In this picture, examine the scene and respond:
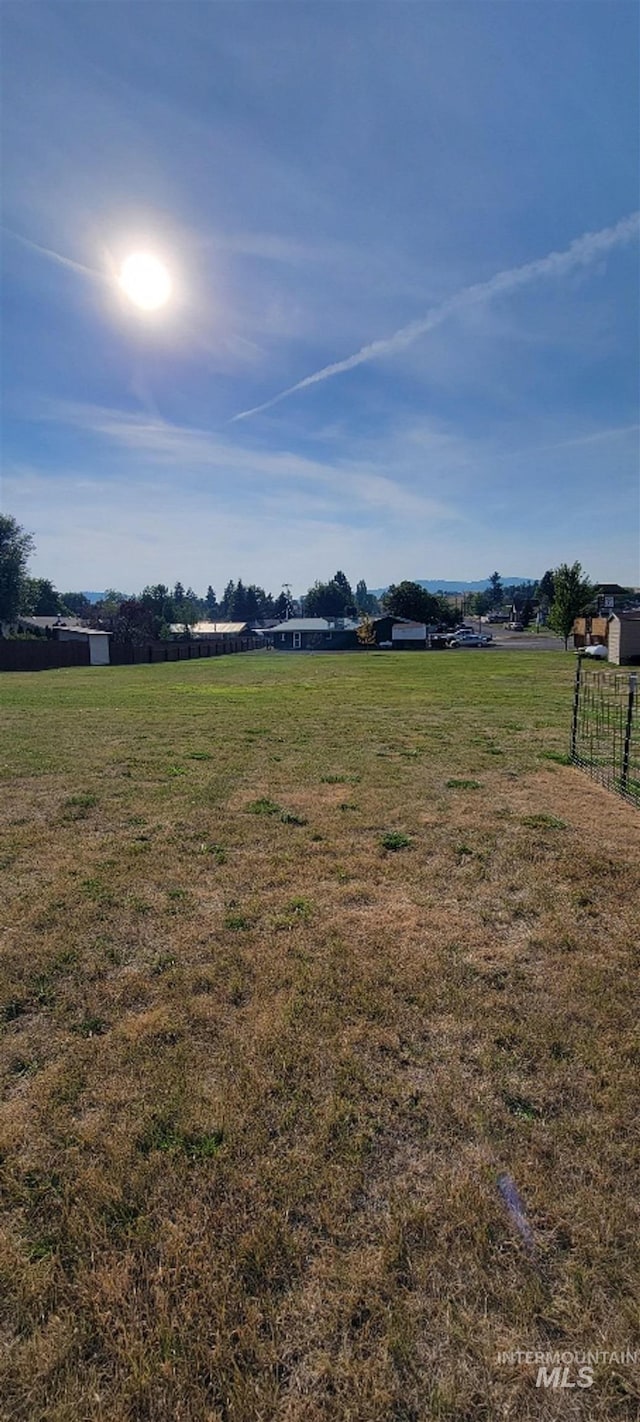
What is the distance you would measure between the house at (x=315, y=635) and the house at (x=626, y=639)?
121ft

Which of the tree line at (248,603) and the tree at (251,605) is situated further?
the tree at (251,605)

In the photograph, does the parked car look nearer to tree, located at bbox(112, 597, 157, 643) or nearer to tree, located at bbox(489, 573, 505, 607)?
tree, located at bbox(112, 597, 157, 643)

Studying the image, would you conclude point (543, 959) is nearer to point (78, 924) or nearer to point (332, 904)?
point (332, 904)

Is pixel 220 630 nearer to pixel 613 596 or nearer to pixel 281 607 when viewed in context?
pixel 281 607

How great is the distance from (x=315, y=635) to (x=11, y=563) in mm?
31264

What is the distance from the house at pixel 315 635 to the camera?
62.1 metres

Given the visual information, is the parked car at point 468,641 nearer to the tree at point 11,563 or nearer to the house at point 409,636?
the house at point 409,636

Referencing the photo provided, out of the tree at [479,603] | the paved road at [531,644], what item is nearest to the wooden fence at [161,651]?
the paved road at [531,644]

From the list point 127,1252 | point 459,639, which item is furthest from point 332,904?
point 459,639

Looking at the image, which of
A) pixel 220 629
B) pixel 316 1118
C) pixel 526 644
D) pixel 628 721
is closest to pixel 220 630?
pixel 220 629

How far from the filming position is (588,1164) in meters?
2.15

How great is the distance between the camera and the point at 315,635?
65.8 metres

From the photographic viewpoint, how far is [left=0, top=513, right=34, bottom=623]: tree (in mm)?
47062

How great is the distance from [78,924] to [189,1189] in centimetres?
222
